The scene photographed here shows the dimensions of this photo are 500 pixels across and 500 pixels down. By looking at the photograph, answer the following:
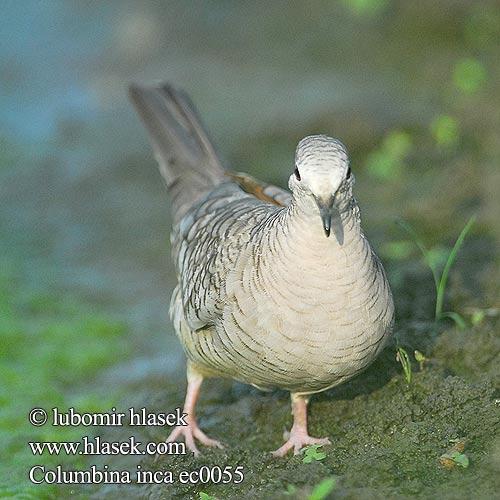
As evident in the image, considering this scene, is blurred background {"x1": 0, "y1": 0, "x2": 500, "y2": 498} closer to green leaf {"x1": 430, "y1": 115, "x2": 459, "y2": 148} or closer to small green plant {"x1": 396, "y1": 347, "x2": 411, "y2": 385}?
green leaf {"x1": 430, "y1": 115, "x2": 459, "y2": 148}

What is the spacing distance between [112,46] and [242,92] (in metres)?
1.88

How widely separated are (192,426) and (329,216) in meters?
1.99

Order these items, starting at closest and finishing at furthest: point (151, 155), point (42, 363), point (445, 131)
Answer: point (42, 363), point (445, 131), point (151, 155)

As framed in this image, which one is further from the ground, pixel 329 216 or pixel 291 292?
pixel 329 216

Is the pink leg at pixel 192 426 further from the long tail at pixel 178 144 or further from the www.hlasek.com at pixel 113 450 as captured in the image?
the long tail at pixel 178 144

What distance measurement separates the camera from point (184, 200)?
5633 millimetres

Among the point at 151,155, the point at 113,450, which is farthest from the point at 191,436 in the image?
the point at 151,155

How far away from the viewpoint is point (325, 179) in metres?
3.50

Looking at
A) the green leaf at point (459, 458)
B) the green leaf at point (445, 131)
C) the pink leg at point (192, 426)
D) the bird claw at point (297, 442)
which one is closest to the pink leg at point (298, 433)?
the bird claw at point (297, 442)

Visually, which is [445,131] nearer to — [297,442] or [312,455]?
[297,442]

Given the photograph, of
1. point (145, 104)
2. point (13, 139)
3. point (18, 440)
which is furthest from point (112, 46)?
point (18, 440)

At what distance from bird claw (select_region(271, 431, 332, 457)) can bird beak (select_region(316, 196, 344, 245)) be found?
4.11ft

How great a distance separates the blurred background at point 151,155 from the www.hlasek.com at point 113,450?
0.12m

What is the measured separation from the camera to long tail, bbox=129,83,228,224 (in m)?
5.68
